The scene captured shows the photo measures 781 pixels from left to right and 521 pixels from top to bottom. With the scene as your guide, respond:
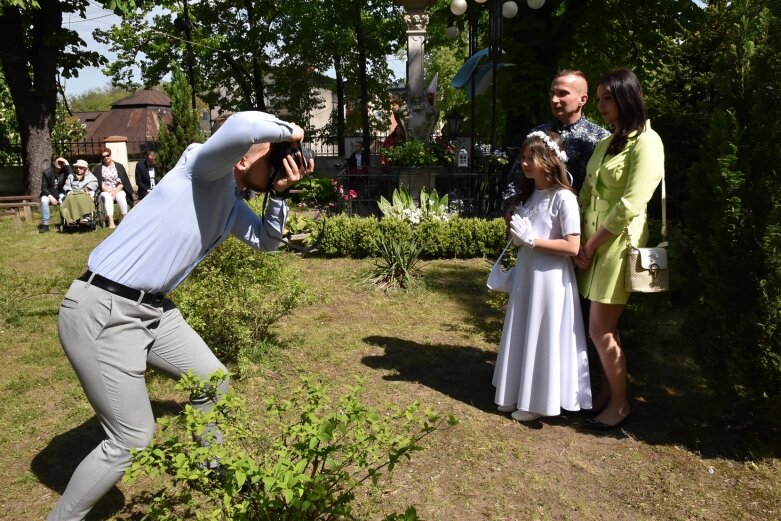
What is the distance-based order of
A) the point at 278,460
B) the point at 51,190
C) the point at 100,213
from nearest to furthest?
the point at 278,460
the point at 100,213
the point at 51,190

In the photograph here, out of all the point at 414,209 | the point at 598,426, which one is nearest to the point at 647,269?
the point at 598,426

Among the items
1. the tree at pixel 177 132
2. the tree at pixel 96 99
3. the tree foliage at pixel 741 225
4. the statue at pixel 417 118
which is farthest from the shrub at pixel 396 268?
the tree at pixel 96 99

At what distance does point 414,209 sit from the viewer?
9.49 metres

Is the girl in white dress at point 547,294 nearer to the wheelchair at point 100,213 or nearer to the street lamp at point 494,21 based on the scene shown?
the street lamp at point 494,21

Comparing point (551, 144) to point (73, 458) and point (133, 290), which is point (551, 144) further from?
point (73, 458)

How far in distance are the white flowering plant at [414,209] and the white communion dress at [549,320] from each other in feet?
17.7

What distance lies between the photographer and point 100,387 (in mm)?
2408

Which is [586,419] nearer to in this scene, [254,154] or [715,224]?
[715,224]

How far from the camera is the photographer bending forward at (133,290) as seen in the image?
2.39 metres

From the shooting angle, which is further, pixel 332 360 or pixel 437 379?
pixel 332 360

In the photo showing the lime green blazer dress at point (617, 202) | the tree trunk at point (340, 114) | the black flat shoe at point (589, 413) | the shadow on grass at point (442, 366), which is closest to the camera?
the lime green blazer dress at point (617, 202)

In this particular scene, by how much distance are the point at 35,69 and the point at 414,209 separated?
1240 centimetres

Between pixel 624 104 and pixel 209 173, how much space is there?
2240mm

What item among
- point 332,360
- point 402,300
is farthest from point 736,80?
point 402,300
